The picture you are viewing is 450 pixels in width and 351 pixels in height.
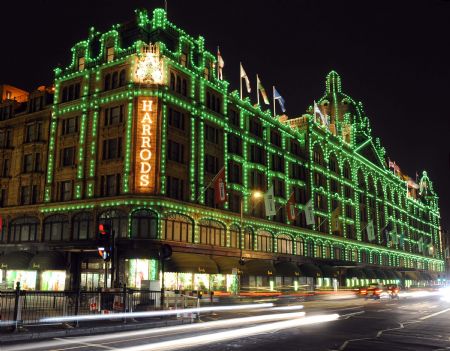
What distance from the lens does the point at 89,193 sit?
1844 inches

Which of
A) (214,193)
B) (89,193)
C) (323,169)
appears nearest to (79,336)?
(89,193)

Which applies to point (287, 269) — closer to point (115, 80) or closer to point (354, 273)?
point (354, 273)

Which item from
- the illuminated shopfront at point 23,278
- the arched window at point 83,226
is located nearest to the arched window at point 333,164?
the arched window at point 83,226

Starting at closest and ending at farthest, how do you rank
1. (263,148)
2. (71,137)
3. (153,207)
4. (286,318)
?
(286,318) → (153,207) → (71,137) → (263,148)

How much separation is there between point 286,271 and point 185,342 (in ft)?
141

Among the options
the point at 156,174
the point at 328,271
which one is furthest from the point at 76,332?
the point at 328,271

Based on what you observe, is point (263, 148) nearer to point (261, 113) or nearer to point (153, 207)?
point (261, 113)

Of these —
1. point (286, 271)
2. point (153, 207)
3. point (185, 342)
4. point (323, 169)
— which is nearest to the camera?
point (185, 342)

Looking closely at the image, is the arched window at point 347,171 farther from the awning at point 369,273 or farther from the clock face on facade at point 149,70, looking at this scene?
the clock face on facade at point 149,70

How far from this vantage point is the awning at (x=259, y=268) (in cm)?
5231

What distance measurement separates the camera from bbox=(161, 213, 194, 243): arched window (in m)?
44.9

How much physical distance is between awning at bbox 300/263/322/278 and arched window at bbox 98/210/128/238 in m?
26.8

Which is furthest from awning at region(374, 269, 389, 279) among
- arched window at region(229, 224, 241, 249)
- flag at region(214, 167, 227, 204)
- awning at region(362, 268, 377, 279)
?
flag at region(214, 167, 227, 204)

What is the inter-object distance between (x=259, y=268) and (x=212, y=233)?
6652 mm
